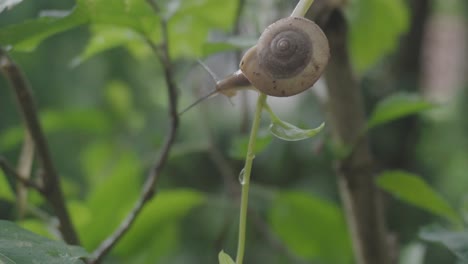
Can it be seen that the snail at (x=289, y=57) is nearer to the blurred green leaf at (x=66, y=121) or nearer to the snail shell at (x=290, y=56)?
the snail shell at (x=290, y=56)

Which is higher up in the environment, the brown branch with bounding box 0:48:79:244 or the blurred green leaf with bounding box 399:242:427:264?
the brown branch with bounding box 0:48:79:244

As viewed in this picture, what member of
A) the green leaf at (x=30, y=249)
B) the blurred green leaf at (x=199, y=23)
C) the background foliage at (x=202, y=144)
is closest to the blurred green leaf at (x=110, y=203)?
the background foliage at (x=202, y=144)

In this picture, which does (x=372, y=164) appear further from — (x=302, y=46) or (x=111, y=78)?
(x=111, y=78)

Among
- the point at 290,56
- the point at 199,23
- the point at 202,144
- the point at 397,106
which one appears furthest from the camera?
the point at 202,144

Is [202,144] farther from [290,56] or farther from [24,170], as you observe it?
[290,56]

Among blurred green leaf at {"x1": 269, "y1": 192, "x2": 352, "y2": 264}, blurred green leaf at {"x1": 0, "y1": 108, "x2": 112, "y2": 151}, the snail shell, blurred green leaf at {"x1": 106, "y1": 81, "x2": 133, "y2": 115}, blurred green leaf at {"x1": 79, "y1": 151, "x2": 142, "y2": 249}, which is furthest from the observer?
blurred green leaf at {"x1": 106, "y1": 81, "x2": 133, "y2": 115}

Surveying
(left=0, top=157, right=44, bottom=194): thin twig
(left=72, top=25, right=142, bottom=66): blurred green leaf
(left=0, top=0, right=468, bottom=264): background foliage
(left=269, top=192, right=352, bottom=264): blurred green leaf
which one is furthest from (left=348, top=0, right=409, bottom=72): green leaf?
(left=0, top=157, right=44, bottom=194): thin twig

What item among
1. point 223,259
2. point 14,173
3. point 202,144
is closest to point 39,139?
point 14,173

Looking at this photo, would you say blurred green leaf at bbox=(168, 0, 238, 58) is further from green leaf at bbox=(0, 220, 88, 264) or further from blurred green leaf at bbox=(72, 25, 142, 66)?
green leaf at bbox=(0, 220, 88, 264)
